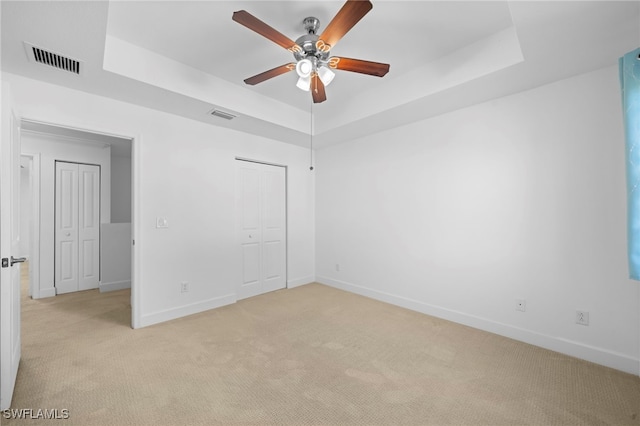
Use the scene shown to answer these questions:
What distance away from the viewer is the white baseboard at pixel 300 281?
4.61 meters

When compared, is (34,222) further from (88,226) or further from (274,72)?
(274,72)

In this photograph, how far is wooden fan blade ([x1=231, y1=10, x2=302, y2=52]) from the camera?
1.62 metres

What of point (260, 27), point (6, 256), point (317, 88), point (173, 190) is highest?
point (260, 27)

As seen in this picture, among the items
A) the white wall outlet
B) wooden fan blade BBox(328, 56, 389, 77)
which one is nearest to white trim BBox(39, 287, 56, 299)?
wooden fan blade BBox(328, 56, 389, 77)

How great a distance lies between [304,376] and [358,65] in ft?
7.83

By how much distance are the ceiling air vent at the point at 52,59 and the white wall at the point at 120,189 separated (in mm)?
3367

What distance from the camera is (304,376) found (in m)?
2.12

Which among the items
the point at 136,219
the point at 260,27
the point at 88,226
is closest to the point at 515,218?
the point at 260,27

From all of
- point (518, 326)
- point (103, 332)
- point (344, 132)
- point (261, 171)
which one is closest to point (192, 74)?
point (261, 171)

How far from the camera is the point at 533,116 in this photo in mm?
2643

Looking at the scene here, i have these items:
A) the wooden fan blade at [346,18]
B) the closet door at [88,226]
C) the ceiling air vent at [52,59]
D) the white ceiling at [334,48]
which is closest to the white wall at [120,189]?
the closet door at [88,226]

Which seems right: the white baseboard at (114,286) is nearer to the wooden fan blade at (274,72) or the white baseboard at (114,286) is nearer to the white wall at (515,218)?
the white wall at (515,218)

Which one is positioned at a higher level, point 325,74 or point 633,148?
point 325,74

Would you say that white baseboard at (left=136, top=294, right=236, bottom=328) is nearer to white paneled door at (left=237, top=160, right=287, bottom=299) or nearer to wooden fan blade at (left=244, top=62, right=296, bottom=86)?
white paneled door at (left=237, top=160, right=287, bottom=299)
